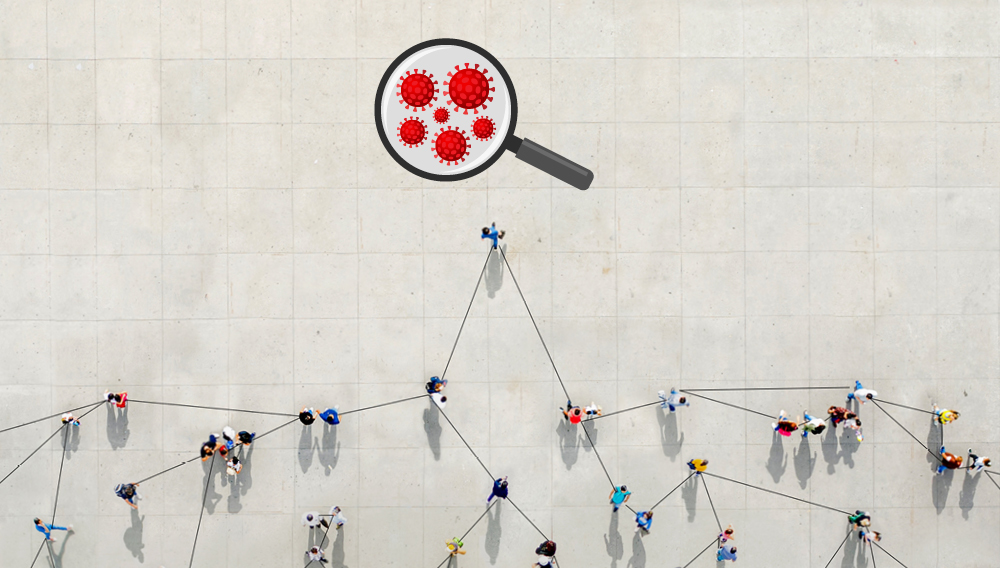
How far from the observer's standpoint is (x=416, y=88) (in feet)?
46.4

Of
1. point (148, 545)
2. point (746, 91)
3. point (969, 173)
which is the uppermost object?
point (746, 91)

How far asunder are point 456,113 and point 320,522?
9.74 metres

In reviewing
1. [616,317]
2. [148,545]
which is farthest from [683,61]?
[148,545]

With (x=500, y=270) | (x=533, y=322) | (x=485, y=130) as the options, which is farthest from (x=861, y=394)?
(x=485, y=130)

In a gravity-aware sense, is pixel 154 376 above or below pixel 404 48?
below

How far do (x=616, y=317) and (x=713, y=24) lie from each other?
7017 millimetres

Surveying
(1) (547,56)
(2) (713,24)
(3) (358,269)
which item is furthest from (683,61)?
(3) (358,269)

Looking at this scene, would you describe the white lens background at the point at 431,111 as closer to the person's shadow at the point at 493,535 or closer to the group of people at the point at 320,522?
the person's shadow at the point at 493,535

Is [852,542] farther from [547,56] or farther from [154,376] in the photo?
[154,376]

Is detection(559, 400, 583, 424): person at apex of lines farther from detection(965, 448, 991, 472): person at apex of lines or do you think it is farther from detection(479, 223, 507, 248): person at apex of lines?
detection(965, 448, 991, 472): person at apex of lines

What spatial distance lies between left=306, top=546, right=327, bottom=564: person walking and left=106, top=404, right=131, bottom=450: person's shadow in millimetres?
4902

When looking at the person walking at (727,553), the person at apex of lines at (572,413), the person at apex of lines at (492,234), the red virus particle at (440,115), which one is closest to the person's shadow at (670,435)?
the person at apex of lines at (572,413)

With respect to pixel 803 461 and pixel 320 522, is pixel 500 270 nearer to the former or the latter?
pixel 320 522

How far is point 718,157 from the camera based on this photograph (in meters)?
14.1
